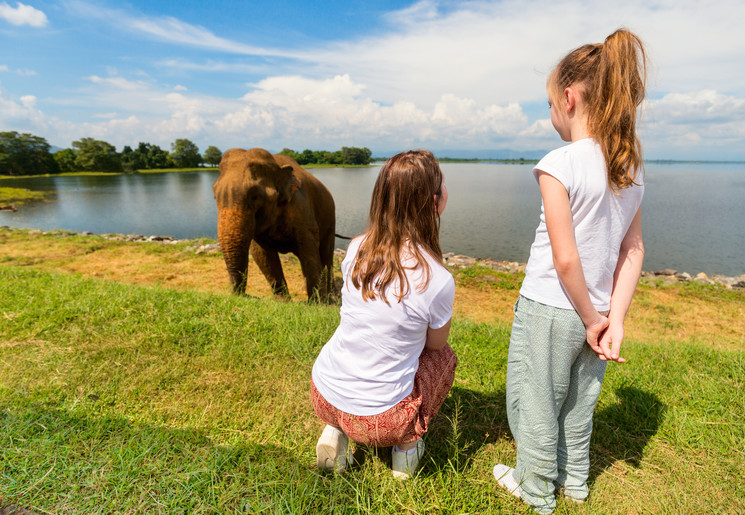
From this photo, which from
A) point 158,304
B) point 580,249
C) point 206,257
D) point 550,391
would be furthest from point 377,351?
point 206,257

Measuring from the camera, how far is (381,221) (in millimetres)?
1910

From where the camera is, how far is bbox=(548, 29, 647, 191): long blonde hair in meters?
1.60

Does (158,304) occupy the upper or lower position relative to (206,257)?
upper

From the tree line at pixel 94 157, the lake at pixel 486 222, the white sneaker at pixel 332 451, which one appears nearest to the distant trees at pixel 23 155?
the tree line at pixel 94 157

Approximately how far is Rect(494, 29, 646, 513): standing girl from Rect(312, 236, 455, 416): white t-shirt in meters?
0.49

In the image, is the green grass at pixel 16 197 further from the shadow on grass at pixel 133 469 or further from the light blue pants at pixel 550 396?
the light blue pants at pixel 550 396

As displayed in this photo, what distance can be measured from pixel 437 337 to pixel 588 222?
908 millimetres

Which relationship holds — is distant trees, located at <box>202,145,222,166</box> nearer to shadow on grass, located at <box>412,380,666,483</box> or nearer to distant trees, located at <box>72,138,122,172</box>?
distant trees, located at <box>72,138,122,172</box>

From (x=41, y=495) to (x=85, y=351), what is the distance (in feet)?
5.79

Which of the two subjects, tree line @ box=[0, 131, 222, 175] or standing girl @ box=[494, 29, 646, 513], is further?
tree line @ box=[0, 131, 222, 175]

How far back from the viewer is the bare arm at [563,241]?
166 cm

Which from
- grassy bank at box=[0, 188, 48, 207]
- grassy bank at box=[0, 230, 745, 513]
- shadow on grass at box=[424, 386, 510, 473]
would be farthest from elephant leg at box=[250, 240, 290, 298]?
grassy bank at box=[0, 188, 48, 207]

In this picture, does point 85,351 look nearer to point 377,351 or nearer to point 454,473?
point 377,351

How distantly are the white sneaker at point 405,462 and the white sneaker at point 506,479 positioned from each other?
0.49 meters
